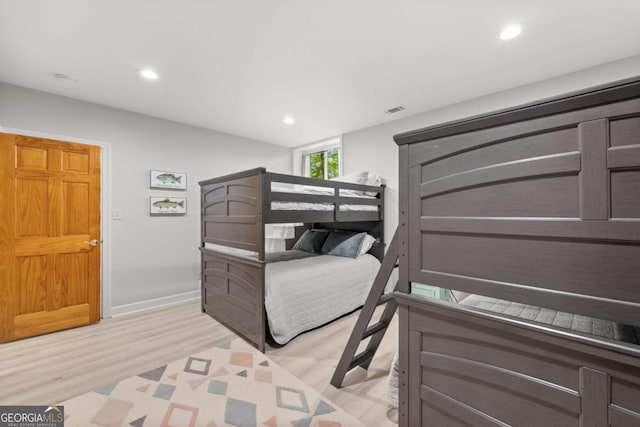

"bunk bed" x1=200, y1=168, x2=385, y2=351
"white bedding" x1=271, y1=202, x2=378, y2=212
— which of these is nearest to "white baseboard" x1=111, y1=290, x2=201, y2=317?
"bunk bed" x1=200, y1=168, x2=385, y2=351

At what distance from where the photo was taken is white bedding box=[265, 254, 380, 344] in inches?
98.0

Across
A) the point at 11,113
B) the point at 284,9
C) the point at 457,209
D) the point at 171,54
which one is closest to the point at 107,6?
the point at 171,54

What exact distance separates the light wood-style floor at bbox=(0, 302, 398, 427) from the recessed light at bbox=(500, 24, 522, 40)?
2.61 m

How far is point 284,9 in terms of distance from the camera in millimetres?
1673

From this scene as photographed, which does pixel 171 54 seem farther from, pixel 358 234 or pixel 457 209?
pixel 358 234

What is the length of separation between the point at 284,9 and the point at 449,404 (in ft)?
7.41

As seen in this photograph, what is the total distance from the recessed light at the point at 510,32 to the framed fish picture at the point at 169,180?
12.4 feet

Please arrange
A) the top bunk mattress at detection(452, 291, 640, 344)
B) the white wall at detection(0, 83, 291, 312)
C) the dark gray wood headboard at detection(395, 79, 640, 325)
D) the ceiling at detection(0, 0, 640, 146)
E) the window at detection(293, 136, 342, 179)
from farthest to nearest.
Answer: the window at detection(293, 136, 342, 179) → the white wall at detection(0, 83, 291, 312) → the ceiling at detection(0, 0, 640, 146) → the top bunk mattress at detection(452, 291, 640, 344) → the dark gray wood headboard at detection(395, 79, 640, 325)

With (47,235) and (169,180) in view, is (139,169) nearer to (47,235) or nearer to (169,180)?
(169,180)

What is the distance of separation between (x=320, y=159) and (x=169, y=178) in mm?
2488

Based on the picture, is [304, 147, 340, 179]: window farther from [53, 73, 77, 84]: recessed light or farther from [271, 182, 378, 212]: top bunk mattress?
[53, 73, 77, 84]: recessed light

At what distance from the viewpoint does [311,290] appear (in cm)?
277

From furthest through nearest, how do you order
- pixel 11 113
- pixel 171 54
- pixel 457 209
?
pixel 11 113
pixel 171 54
pixel 457 209
